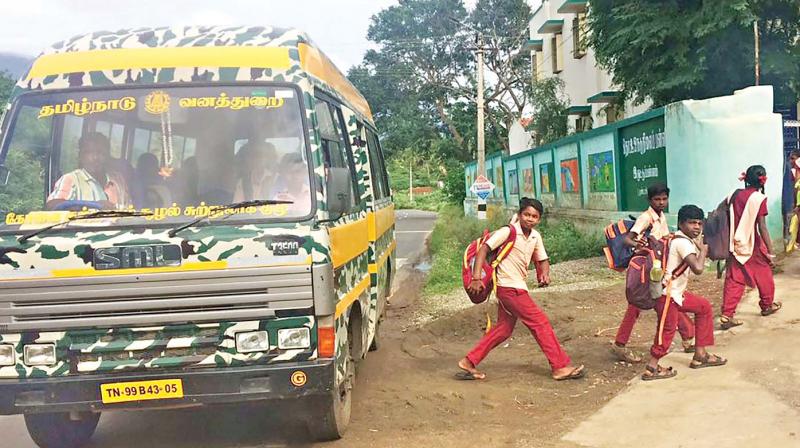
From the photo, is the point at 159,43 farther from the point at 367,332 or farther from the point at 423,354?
the point at 423,354

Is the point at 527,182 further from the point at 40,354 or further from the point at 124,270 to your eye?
the point at 40,354

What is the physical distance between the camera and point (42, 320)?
409 centimetres

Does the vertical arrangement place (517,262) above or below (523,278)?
above

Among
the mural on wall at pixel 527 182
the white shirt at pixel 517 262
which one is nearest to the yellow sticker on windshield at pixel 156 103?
the white shirt at pixel 517 262

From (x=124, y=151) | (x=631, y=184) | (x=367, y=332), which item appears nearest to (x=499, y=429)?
(x=367, y=332)

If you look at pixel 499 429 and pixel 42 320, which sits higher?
pixel 42 320

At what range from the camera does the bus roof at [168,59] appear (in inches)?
175

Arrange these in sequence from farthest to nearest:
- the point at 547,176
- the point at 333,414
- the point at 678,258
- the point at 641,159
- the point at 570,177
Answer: the point at 547,176, the point at 570,177, the point at 641,159, the point at 678,258, the point at 333,414

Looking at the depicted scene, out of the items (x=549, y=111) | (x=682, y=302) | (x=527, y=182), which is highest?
(x=549, y=111)

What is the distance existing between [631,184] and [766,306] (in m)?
5.76

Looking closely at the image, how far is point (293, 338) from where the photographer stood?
13.6 feet

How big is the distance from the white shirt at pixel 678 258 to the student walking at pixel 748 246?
1288 mm

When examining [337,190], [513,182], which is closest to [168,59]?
[337,190]

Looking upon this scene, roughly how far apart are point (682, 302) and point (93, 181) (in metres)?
4.21
